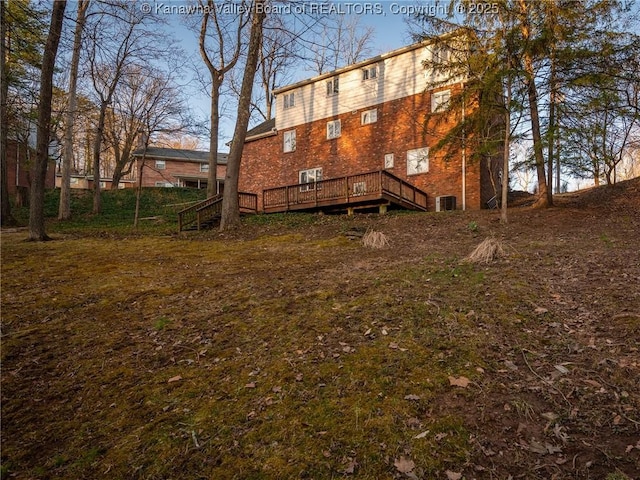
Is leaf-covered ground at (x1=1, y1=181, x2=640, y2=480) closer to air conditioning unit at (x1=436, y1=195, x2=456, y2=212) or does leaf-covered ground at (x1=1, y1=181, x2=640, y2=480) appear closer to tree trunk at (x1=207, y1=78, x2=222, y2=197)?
air conditioning unit at (x1=436, y1=195, x2=456, y2=212)

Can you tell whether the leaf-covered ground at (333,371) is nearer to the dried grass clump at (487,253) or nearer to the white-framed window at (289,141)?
the dried grass clump at (487,253)

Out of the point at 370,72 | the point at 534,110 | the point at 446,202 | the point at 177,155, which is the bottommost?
the point at 446,202

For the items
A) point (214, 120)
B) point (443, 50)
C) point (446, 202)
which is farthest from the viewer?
point (214, 120)

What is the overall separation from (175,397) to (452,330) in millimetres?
2838

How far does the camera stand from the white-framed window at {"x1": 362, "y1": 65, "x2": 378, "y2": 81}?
1912 centimetres

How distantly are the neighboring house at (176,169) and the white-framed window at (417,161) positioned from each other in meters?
23.5

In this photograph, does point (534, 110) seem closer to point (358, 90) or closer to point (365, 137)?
point (365, 137)

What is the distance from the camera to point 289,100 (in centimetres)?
2239

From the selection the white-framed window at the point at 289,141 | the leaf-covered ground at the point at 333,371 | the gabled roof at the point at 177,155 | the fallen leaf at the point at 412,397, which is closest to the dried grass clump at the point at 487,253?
the leaf-covered ground at the point at 333,371

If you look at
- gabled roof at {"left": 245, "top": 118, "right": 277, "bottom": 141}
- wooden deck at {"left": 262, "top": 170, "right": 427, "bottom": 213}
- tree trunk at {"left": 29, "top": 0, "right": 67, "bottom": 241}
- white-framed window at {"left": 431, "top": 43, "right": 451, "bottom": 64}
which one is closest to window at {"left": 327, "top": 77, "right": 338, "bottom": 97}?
gabled roof at {"left": 245, "top": 118, "right": 277, "bottom": 141}

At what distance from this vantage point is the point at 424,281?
18.5 feet

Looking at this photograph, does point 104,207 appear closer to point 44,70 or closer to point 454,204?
point 44,70

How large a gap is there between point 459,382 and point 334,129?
1885cm

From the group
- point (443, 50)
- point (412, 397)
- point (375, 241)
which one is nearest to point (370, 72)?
point (443, 50)
